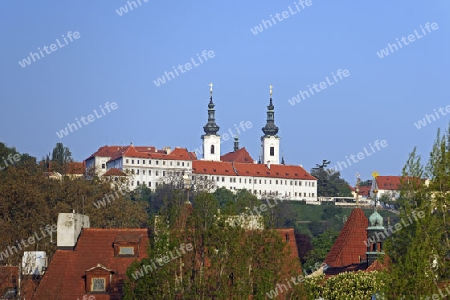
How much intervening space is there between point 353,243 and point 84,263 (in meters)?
12.8

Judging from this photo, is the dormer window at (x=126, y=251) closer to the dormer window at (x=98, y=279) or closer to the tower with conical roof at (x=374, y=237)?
the dormer window at (x=98, y=279)

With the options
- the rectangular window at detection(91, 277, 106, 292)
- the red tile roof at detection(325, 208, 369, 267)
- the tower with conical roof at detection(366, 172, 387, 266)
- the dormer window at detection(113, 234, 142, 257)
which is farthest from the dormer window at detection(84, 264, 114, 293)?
the red tile roof at detection(325, 208, 369, 267)

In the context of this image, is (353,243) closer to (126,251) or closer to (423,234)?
A: (126,251)

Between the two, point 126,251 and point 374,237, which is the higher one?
point 374,237

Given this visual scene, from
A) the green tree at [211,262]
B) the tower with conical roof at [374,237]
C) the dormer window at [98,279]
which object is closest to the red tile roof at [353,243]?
the tower with conical roof at [374,237]

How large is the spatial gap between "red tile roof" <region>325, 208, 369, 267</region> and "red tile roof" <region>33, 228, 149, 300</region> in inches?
413

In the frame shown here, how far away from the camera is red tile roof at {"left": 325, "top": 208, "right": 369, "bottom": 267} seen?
55963 mm

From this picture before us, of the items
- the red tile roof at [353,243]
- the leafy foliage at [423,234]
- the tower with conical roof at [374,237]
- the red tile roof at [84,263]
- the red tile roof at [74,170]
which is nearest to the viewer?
the leafy foliage at [423,234]

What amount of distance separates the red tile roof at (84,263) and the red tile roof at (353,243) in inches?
413

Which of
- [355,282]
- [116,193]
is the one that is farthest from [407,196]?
[116,193]

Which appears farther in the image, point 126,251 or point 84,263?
point 126,251

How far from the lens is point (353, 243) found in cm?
5622

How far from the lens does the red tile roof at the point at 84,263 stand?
46.2m

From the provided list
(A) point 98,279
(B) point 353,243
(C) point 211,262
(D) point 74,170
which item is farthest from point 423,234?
(D) point 74,170
